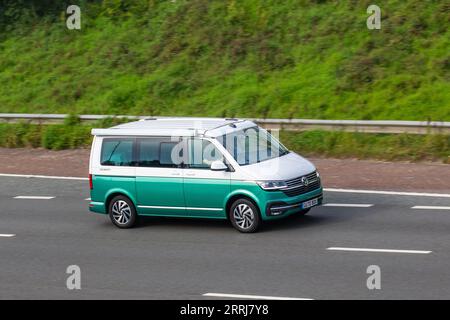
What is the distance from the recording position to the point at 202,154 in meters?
17.0

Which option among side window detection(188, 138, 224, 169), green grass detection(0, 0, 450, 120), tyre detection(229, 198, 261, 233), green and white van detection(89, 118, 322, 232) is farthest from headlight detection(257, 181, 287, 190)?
green grass detection(0, 0, 450, 120)

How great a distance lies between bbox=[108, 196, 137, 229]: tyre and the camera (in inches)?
696

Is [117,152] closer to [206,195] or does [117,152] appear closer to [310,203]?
[206,195]

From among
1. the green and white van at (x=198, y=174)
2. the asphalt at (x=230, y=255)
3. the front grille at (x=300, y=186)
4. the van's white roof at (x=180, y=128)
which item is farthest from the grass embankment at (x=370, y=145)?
the front grille at (x=300, y=186)

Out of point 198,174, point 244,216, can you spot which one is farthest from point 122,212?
point 244,216

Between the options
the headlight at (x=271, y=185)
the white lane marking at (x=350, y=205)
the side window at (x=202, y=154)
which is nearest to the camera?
the headlight at (x=271, y=185)

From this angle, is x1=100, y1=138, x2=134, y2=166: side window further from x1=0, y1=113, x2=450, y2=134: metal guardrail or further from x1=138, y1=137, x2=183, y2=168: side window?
x1=0, y1=113, x2=450, y2=134: metal guardrail

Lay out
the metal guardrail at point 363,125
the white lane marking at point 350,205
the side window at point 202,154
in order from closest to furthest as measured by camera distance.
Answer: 1. the side window at point 202,154
2. the white lane marking at point 350,205
3. the metal guardrail at point 363,125

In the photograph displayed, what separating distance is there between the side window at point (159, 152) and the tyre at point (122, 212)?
2.56 ft

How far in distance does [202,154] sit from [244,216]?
4.37ft

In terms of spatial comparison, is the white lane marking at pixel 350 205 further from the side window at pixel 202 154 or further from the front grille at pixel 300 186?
the side window at pixel 202 154

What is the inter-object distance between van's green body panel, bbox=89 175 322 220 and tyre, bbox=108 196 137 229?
0.38ft

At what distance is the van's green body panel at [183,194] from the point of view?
1647cm

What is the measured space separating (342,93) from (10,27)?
13944mm
